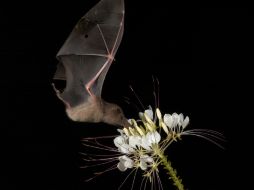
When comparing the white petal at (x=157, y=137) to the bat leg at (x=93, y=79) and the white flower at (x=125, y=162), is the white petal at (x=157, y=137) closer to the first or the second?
the white flower at (x=125, y=162)

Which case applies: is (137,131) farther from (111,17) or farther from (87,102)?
(111,17)

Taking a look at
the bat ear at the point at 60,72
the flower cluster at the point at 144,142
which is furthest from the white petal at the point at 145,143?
the bat ear at the point at 60,72

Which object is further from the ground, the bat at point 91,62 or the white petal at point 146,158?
the bat at point 91,62

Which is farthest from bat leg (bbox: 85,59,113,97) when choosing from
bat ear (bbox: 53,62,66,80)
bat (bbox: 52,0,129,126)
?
bat ear (bbox: 53,62,66,80)

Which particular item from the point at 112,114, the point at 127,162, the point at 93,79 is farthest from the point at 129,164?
the point at 93,79

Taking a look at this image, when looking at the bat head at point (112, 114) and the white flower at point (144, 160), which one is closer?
the bat head at point (112, 114)

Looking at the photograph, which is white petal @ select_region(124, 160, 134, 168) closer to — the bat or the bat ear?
the bat
